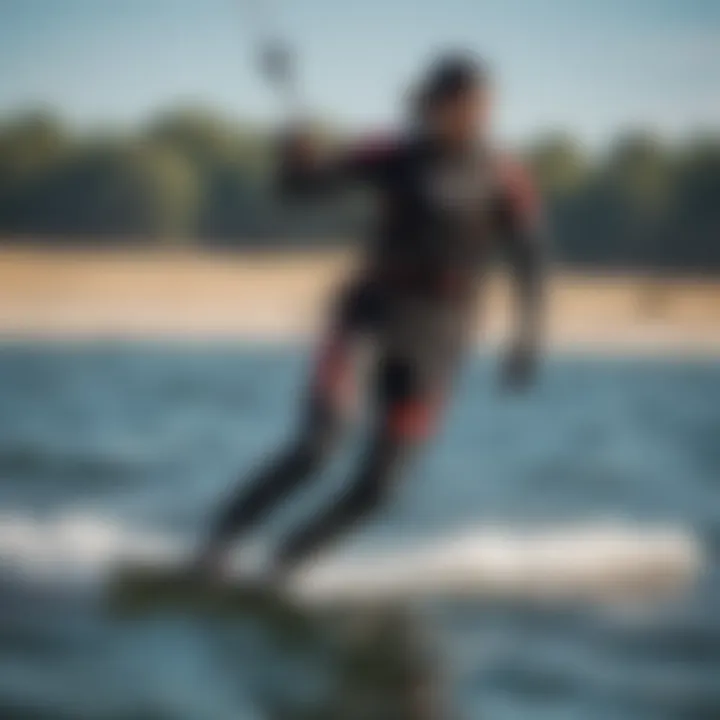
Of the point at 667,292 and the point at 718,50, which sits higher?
the point at 718,50

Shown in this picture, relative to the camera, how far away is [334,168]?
1.49 meters

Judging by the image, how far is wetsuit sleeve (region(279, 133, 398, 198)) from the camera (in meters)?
1.48

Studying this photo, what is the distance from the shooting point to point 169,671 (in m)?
1.45

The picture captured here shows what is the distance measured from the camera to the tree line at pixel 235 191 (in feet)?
4.94

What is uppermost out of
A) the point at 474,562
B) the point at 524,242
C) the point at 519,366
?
the point at 524,242

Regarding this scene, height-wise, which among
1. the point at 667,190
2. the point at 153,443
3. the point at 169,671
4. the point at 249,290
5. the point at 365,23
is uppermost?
the point at 365,23

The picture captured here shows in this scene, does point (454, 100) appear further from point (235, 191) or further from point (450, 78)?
point (235, 191)

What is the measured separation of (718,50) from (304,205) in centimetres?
48

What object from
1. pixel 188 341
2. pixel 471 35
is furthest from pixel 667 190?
pixel 188 341

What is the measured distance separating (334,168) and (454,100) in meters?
0.14

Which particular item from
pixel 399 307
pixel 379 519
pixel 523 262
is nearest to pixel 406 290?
pixel 399 307

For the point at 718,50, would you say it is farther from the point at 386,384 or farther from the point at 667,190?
the point at 386,384

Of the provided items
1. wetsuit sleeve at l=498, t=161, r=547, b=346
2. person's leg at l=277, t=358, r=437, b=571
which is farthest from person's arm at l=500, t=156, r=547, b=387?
person's leg at l=277, t=358, r=437, b=571

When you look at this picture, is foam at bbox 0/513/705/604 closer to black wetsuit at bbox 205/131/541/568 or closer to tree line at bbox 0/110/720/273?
black wetsuit at bbox 205/131/541/568
